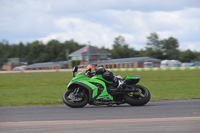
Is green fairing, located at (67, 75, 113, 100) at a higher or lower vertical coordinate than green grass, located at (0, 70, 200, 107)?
higher

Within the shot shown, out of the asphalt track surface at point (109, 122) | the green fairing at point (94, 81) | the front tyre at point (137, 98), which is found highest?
the green fairing at point (94, 81)

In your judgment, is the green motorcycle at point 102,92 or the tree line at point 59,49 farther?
the tree line at point 59,49

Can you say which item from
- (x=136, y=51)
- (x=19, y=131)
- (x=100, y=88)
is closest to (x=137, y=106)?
(x=100, y=88)

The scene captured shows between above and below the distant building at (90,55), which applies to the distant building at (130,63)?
below

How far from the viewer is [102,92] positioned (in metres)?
8.84

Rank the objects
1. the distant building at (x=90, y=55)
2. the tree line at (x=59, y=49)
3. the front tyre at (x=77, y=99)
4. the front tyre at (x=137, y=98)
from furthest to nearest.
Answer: the tree line at (x=59, y=49)
the distant building at (x=90, y=55)
the front tyre at (x=77, y=99)
the front tyre at (x=137, y=98)

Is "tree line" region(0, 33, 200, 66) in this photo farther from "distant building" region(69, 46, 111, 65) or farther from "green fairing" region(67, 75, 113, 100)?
"green fairing" region(67, 75, 113, 100)

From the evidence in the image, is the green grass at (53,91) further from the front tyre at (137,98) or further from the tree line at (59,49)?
the tree line at (59,49)

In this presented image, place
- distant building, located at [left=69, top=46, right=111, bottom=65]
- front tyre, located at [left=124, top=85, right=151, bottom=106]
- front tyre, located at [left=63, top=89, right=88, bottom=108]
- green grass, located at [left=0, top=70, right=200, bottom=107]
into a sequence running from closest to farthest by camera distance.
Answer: front tyre, located at [left=124, top=85, right=151, bottom=106], front tyre, located at [left=63, top=89, right=88, bottom=108], green grass, located at [left=0, top=70, right=200, bottom=107], distant building, located at [left=69, top=46, right=111, bottom=65]

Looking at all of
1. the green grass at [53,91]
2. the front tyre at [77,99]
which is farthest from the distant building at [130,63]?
the front tyre at [77,99]

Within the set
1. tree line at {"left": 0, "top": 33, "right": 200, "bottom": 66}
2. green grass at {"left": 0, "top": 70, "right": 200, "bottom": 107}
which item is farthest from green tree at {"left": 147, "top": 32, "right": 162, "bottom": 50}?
green grass at {"left": 0, "top": 70, "right": 200, "bottom": 107}

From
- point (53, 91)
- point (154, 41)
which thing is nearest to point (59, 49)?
point (154, 41)

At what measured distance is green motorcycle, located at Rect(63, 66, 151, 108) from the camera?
8.78 meters

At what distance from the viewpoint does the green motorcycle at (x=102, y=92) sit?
878 centimetres
